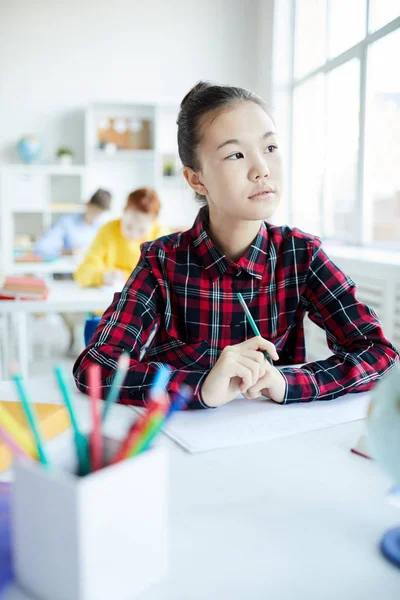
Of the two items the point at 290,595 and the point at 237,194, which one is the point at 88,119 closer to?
the point at 237,194

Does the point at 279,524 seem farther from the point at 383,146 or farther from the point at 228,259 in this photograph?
the point at 383,146

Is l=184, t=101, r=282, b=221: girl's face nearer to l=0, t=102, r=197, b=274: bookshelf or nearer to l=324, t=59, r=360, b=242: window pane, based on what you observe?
l=324, t=59, r=360, b=242: window pane

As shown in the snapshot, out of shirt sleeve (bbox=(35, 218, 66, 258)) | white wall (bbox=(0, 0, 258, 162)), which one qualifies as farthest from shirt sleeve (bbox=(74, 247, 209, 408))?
white wall (bbox=(0, 0, 258, 162))

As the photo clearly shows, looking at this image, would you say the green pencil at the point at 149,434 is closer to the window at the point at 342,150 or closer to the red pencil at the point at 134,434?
the red pencil at the point at 134,434

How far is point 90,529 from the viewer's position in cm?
40

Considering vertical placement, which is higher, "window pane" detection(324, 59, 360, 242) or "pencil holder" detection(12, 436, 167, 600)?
"window pane" detection(324, 59, 360, 242)

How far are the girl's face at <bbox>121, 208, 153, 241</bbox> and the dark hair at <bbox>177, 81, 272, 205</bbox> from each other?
6.40ft

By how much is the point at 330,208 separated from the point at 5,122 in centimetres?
318

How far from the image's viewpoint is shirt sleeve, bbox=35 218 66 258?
16.4 feet

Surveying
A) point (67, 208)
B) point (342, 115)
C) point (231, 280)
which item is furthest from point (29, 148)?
point (231, 280)

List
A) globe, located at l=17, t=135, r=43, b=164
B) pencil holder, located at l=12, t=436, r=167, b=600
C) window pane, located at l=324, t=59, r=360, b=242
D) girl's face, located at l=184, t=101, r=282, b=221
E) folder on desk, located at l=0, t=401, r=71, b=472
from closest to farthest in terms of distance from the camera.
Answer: pencil holder, located at l=12, t=436, r=167, b=600, folder on desk, located at l=0, t=401, r=71, b=472, girl's face, located at l=184, t=101, r=282, b=221, window pane, located at l=324, t=59, r=360, b=242, globe, located at l=17, t=135, r=43, b=164

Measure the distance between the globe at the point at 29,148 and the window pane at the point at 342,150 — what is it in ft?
8.80

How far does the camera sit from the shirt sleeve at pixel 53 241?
5008mm

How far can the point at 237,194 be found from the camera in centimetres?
110
